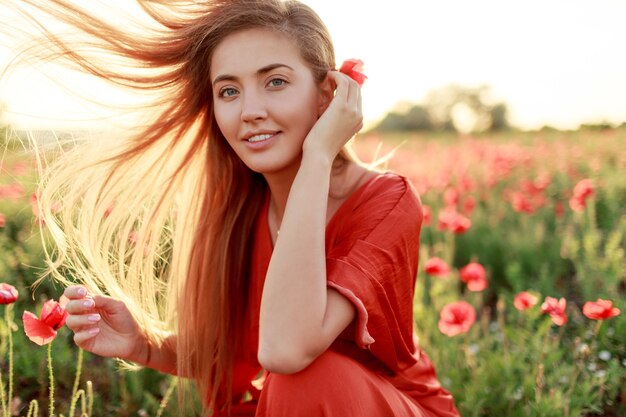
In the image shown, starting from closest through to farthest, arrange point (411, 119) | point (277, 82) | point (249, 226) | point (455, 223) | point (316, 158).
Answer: point (316, 158), point (277, 82), point (249, 226), point (455, 223), point (411, 119)

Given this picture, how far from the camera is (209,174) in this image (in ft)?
8.02

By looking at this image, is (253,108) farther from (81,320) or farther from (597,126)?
(597,126)

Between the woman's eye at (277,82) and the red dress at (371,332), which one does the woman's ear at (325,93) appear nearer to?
the woman's eye at (277,82)

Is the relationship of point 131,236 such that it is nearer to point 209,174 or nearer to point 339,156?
point 209,174

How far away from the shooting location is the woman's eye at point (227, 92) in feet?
6.95

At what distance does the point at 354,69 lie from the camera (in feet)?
7.10

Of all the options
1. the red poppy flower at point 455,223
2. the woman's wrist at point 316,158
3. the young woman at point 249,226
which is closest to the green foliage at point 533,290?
the red poppy flower at point 455,223

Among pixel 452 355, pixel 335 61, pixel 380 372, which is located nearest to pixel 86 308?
pixel 380 372

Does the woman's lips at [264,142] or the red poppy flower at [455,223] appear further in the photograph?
the red poppy flower at [455,223]

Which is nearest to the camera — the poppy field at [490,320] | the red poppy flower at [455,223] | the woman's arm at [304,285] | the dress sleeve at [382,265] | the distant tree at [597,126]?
the woman's arm at [304,285]

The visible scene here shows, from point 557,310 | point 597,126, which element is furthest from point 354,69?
point 597,126

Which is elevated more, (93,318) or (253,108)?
(253,108)

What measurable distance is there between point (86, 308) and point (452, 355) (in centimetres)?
167

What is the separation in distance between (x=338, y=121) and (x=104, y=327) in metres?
0.93
